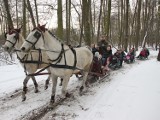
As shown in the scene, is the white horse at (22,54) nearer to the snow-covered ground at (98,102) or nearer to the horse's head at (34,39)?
the snow-covered ground at (98,102)

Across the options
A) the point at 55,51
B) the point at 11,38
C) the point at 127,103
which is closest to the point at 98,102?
the point at 127,103

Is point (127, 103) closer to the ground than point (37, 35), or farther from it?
closer to the ground

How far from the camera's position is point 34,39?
5.76m

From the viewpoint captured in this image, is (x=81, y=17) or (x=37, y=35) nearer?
(x=37, y=35)

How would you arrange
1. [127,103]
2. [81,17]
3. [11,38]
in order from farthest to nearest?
[81,17] < [11,38] < [127,103]

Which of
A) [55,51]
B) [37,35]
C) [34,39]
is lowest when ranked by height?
[55,51]

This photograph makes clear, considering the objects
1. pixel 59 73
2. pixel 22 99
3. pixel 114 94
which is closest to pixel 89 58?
pixel 114 94

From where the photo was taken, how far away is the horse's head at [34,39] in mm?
5707

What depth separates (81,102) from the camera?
6859 millimetres

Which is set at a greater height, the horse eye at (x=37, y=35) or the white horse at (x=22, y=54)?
the horse eye at (x=37, y=35)

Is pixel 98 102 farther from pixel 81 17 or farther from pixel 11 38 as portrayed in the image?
pixel 81 17

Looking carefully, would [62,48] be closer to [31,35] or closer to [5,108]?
[31,35]

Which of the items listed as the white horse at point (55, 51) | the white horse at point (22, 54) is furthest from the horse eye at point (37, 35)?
the white horse at point (22, 54)

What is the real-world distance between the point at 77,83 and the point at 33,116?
13.0 feet
